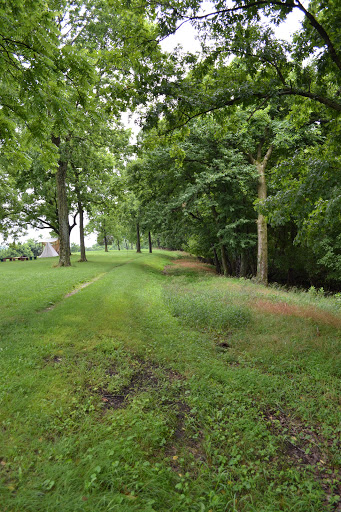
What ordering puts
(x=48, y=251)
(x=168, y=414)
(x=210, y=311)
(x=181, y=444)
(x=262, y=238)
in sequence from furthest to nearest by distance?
(x=48, y=251), (x=262, y=238), (x=210, y=311), (x=168, y=414), (x=181, y=444)

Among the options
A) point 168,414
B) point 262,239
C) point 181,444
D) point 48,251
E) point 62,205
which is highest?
point 62,205

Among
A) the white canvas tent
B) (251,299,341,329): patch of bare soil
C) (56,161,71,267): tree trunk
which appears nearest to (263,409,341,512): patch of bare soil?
(251,299,341,329): patch of bare soil

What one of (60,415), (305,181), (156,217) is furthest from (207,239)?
(60,415)

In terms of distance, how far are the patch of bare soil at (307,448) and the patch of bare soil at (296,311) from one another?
14.5 feet

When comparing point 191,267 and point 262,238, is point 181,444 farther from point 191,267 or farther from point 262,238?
point 191,267

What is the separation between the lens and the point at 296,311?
29.6 feet

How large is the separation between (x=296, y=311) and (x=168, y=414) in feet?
21.5

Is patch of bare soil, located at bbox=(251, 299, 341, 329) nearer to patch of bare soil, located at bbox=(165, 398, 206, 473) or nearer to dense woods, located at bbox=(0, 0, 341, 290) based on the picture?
dense woods, located at bbox=(0, 0, 341, 290)

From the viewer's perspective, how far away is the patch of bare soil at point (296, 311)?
320 inches

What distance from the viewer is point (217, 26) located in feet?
19.3

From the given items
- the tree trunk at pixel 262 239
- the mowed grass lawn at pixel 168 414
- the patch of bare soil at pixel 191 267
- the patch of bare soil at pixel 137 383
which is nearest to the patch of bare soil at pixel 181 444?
the mowed grass lawn at pixel 168 414

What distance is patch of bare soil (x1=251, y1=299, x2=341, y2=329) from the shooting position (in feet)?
26.6

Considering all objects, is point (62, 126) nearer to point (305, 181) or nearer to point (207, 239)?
point (305, 181)

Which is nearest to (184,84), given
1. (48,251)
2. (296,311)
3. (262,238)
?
(296,311)
